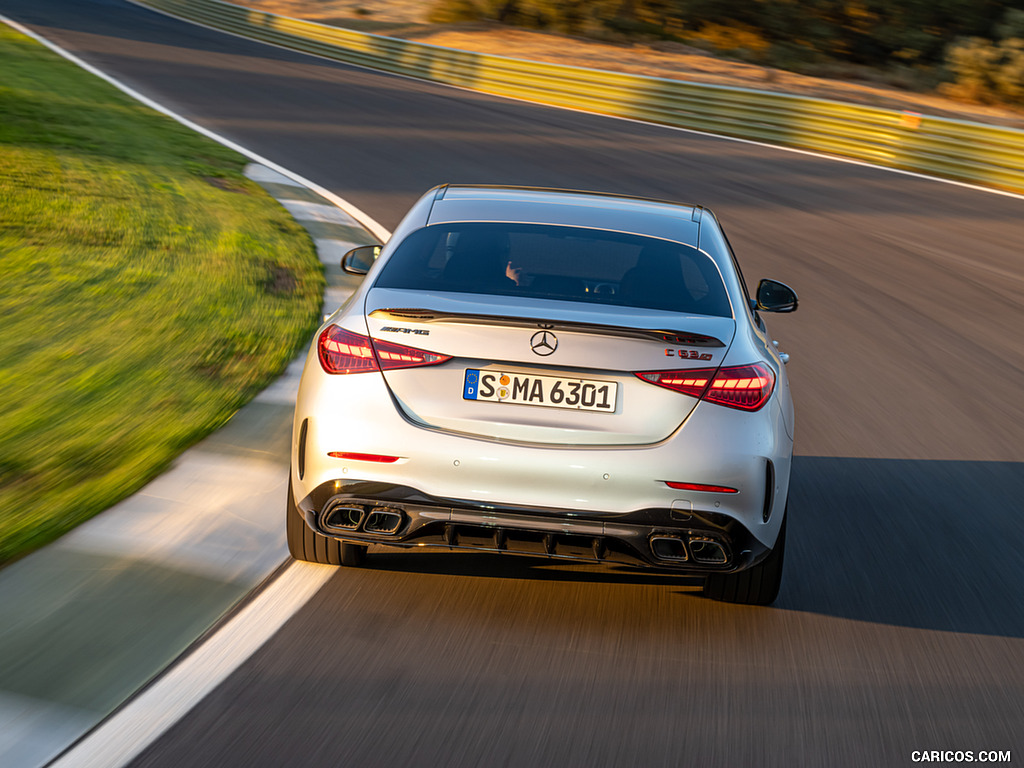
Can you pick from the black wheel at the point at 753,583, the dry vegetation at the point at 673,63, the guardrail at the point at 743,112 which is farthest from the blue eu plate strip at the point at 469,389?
the dry vegetation at the point at 673,63

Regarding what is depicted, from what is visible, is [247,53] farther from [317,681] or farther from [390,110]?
[317,681]

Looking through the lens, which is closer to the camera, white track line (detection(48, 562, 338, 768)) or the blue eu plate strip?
white track line (detection(48, 562, 338, 768))

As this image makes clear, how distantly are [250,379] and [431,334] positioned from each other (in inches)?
127

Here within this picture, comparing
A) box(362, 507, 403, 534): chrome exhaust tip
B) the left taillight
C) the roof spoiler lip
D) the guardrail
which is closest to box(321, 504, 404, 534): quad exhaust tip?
box(362, 507, 403, 534): chrome exhaust tip

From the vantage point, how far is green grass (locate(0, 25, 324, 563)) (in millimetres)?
5512

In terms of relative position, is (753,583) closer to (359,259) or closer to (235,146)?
(359,259)

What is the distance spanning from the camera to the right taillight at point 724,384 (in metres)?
4.08

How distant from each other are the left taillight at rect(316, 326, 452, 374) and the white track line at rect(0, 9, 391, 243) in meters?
6.24

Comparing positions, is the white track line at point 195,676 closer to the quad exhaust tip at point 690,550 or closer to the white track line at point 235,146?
the quad exhaust tip at point 690,550

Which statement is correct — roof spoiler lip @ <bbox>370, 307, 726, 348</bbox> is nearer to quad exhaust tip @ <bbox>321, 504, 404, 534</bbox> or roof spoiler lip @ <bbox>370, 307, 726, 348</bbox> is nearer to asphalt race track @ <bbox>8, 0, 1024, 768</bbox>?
quad exhaust tip @ <bbox>321, 504, 404, 534</bbox>

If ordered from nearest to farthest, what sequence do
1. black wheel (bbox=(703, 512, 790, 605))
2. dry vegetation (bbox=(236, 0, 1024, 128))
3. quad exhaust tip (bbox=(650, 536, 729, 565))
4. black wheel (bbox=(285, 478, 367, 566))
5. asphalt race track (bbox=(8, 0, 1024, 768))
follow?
asphalt race track (bbox=(8, 0, 1024, 768))
quad exhaust tip (bbox=(650, 536, 729, 565))
black wheel (bbox=(703, 512, 790, 605))
black wheel (bbox=(285, 478, 367, 566))
dry vegetation (bbox=(236, 0, 1024, 128))

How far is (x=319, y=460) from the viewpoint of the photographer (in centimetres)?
424

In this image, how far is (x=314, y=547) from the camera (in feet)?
15.2

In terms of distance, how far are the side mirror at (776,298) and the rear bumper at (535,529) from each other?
5.70ft
